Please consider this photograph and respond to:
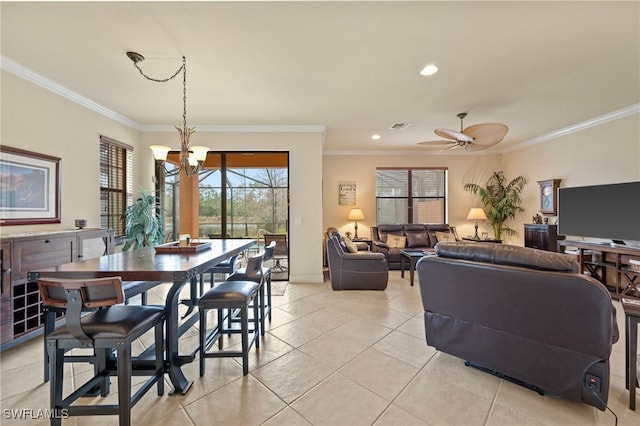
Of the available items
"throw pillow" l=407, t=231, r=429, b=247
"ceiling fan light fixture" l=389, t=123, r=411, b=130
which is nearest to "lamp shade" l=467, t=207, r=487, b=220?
"throw pillow" l=407, t=231, r=429, b=247

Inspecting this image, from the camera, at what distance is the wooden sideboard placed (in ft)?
7.35

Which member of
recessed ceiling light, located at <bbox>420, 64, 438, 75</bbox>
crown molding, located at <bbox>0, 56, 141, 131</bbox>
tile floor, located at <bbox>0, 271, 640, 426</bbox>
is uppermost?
recessed ceiling light, located at <bbox>420, 64, 438, 75</bbox>

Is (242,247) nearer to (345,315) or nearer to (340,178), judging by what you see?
(345,315)

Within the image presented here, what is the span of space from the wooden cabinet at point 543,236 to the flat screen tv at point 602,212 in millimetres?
446

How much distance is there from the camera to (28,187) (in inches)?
104

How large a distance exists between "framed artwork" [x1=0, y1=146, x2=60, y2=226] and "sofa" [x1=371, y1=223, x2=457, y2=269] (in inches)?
205

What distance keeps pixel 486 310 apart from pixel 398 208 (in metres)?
4.79

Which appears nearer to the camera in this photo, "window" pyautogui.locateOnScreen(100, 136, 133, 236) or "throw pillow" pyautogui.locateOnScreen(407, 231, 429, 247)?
"window" pyautogui.locateOnScreen(100, 136, 133, 236)

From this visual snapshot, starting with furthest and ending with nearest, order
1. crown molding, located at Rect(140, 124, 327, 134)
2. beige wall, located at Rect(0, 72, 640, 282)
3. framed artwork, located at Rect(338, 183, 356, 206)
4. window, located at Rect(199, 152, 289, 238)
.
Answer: framed artwork, located at Rect(338, 183, 356, 206) < window, located at Rect(199, 152, 289, 238) < crown molding, located at Rect(140, 124, 327, 134) < beige wall, located at Rect(0, 72, 640, 282)

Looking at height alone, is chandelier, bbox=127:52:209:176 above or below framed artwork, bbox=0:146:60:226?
above

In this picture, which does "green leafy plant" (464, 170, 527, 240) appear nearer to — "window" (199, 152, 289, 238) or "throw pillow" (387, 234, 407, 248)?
"throw pillow" (387, 234, 407, 248)

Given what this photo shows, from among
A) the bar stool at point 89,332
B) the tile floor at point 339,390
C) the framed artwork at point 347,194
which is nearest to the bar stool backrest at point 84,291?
the bar stool at point 89,332

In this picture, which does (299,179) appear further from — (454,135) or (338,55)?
(454,135)

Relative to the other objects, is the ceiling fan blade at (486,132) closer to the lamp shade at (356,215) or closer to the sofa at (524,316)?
the sofa at (524,316)
